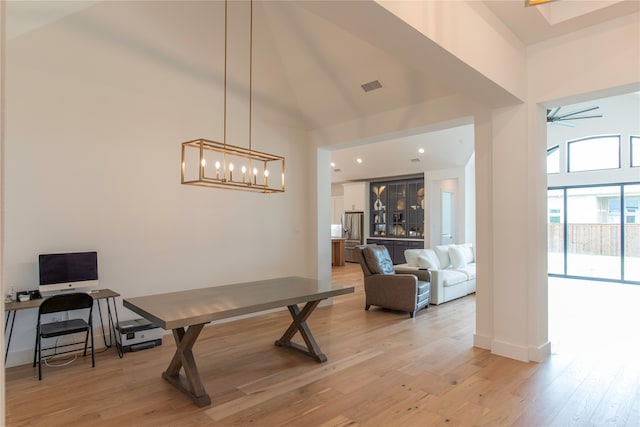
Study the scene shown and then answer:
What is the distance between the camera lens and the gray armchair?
526 centimetres

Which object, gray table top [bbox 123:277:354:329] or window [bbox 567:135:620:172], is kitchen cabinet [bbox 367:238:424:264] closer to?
window [bbox 567:135:620:172]

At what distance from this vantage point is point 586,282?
7.90 meters

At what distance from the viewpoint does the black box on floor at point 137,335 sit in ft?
12.5

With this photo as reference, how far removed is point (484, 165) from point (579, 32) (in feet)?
4.66

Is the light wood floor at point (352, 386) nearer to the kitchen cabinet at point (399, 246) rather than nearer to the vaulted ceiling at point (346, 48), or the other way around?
the vaulted ceiling at point (346, 48)

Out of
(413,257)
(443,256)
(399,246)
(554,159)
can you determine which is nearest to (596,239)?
(554,159)

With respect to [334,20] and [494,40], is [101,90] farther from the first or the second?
[494,40]

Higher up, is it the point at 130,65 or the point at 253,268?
the point at 130,65

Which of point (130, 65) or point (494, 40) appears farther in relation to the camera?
point (130, 65)

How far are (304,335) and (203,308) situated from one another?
1.28 m

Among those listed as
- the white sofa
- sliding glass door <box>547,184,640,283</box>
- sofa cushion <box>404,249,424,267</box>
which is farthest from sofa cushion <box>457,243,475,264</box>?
sliding glass door <box>547,184,640,283</box>

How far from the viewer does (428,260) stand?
6.07 meters

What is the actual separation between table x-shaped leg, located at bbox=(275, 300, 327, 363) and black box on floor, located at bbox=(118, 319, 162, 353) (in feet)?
4.44

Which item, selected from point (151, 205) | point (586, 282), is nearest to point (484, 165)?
point (151, 205)
